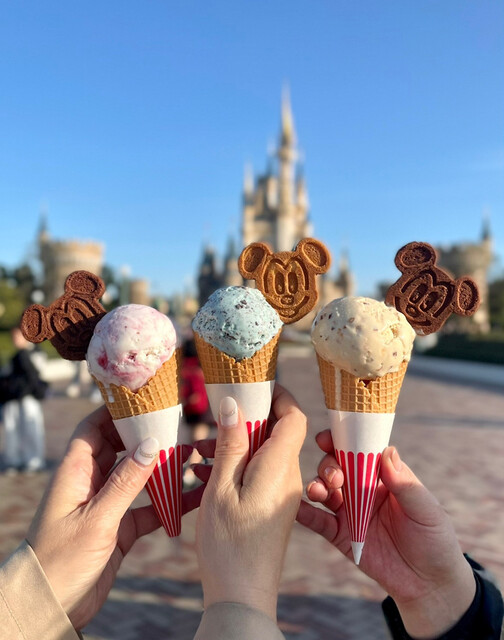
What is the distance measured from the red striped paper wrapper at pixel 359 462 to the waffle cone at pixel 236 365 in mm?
317

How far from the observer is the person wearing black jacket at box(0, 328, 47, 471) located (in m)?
6.66

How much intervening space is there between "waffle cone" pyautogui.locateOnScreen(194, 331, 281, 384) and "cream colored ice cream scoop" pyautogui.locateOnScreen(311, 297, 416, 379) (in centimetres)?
18

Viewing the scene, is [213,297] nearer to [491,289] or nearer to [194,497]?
[194,497]

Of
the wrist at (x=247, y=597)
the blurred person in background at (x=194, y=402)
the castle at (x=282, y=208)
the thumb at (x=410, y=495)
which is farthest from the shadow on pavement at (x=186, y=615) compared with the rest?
the castle at (x=282, y=208)

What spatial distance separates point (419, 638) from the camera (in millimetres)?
1778

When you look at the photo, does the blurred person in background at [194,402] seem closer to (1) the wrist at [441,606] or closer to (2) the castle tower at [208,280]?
(1) the wrist at [441,606]

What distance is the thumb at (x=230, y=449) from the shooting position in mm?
1509

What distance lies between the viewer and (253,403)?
6.15 feet

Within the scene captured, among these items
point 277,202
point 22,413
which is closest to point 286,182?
point 277,202

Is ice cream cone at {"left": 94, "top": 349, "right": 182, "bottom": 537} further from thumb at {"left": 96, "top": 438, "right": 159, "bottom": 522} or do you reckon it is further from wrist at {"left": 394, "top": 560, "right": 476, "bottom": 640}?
wrist at {"left": 394, "top": 560, "right": 476, "bottom": 640}

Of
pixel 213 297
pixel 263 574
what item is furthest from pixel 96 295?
pixel 263 574

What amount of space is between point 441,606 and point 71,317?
1.64 metres

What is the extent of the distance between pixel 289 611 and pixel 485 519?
8.28 feet

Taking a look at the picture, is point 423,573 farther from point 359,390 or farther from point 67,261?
point 67,261
